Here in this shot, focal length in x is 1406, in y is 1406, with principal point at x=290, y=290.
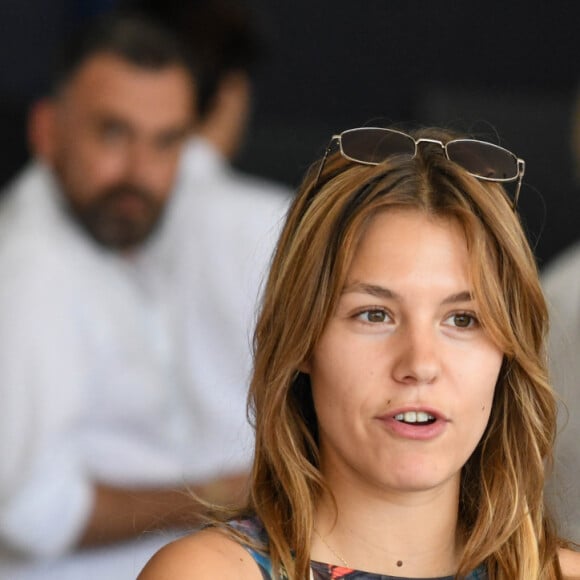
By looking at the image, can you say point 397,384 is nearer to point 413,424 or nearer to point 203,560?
point 413,424

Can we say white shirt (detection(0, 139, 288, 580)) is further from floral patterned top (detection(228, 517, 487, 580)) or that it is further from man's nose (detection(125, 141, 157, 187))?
floral patterned top (detection(228, 517, 487, 580))

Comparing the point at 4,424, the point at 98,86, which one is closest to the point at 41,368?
the point at 4,424

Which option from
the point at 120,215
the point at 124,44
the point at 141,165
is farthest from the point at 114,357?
the point at 124,44

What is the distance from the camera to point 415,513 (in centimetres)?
166

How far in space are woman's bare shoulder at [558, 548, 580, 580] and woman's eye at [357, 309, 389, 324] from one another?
41 centimetres

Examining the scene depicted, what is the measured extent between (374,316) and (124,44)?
93.8 inches

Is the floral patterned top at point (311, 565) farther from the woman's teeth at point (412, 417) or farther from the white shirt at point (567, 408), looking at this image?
the white shirt at point (567, 408)

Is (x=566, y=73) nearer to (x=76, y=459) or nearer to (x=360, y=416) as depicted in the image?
(x=76, y=459)

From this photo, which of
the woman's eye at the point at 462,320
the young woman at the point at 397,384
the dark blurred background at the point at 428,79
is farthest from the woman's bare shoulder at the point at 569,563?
the dark blurred background at the point at 428,79

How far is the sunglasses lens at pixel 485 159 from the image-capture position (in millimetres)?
1668

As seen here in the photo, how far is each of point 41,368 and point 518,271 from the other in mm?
2035

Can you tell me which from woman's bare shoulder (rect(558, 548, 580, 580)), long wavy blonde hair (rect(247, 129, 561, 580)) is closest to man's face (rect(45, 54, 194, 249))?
long wavy blonde hair (rect(247, 129, 561, 580))

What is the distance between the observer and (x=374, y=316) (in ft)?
5.22

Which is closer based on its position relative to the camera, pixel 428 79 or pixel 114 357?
pixel 114 357
